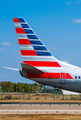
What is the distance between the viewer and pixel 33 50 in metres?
29.2

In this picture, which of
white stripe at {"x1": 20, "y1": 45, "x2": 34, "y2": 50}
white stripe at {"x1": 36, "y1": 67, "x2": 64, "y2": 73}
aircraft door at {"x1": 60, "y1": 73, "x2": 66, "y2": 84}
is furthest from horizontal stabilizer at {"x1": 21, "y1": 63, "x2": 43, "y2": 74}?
white stripe at {"x1": 20, "y1": 45, "x2": 34, "y2": 50}

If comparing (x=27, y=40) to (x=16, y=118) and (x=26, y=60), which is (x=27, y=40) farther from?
(x=16, y=118)

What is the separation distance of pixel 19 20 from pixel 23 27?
104 cm

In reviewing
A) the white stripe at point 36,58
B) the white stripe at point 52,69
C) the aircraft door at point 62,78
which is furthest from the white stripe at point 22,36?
the aircraft door at point 62,78

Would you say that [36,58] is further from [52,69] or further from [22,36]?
[22,36]

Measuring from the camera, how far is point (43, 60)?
29062mm

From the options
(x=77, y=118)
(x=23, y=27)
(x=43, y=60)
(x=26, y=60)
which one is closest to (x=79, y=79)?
(x=43, y=60)

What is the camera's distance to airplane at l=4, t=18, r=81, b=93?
1113 inches

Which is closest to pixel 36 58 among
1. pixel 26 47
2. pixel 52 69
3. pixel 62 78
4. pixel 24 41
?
pixel 26 47

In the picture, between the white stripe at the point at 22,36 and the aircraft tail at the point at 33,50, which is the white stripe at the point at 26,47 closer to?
the aircraft tail at the point at 33,50

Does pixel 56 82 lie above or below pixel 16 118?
above

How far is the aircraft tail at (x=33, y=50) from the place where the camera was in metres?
29.1

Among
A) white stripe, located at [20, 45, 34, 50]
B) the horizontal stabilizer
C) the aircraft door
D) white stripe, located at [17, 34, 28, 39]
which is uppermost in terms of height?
white stripe, located at [17, 34, 28, 39]

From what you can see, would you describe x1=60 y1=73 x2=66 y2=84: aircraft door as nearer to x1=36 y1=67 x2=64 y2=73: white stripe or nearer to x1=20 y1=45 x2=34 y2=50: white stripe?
x1=36 y1=67 x2=64 y2=73: white stripe
